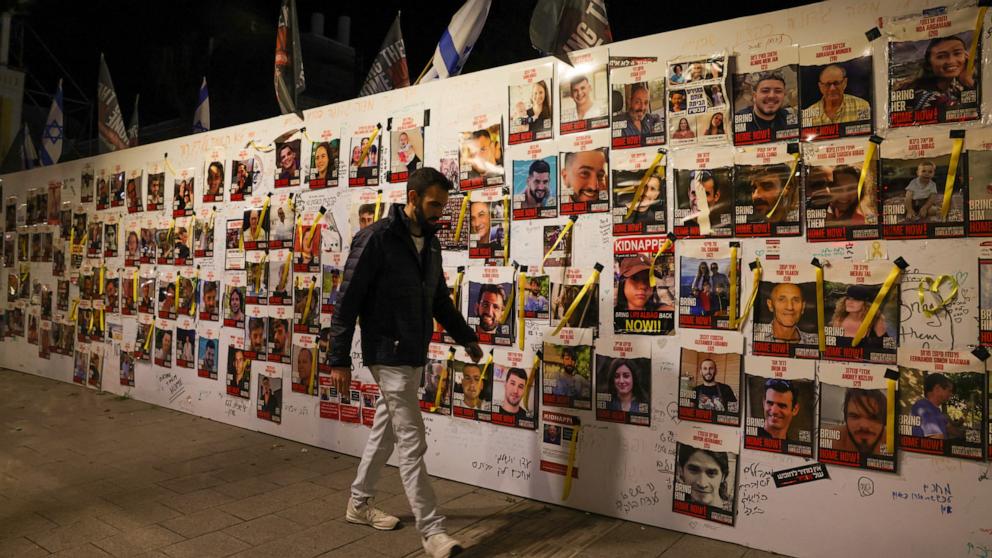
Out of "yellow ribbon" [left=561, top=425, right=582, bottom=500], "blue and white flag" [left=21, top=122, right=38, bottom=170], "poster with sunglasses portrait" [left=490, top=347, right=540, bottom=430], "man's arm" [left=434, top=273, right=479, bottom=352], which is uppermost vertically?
"blue and white flag" [left=21, top=122, right=38, bottom=170]

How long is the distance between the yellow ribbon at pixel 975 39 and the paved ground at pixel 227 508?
8.55 feet

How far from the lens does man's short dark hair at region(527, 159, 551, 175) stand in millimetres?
4227

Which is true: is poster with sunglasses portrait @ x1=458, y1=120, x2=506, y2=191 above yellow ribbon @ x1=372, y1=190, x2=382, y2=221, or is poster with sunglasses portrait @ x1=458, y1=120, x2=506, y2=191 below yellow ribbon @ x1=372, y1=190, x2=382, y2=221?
above

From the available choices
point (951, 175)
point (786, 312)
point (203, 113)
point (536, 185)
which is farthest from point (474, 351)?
point (203, 113)

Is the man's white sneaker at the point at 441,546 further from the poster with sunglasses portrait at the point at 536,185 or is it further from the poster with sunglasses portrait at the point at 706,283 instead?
the poster with sunglasses portrait at the point at 536,185

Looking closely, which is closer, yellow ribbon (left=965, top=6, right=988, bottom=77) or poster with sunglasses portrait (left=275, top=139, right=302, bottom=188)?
yellow ribbon (left=965, top=6, right=988, bottom=77)

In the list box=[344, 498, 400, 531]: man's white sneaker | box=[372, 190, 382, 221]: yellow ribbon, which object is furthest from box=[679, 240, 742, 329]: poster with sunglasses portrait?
box=[372, 190, 382, 221]: yellow ribbon

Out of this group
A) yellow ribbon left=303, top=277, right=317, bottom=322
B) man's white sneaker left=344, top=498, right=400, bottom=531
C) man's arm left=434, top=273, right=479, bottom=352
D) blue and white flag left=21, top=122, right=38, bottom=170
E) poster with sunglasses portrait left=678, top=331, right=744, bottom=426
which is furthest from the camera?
blue and white flag left=21, top=122, right=38, bottom=170

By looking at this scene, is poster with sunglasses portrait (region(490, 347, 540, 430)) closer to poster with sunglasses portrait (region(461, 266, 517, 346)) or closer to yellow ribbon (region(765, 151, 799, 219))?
poster with sunglasses portrait (region(461, 266, 517, 346))

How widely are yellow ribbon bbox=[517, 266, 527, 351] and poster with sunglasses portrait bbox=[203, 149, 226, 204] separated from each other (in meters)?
3.63

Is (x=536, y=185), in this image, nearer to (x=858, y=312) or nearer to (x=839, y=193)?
(x=839, y=193)

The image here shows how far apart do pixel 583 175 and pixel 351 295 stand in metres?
1.65

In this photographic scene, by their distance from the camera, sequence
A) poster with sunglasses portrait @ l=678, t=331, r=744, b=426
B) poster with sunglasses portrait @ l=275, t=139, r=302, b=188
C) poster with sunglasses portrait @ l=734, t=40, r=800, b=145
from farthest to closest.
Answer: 1. poster with sunglasses portrait @ l=275, t=139, r=302, b=188
2. poster with sunglasses portrait @ l=678, t=331, r=744, b=426
3. poster with sunglasses portrait @ l=734, t=40, r=800, b=145

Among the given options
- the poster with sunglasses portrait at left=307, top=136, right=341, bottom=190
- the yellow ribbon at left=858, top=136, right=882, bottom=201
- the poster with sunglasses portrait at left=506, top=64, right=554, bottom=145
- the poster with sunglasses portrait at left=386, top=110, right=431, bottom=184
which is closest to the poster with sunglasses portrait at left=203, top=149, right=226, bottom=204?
the poster with sunglasses portrait at left=307, top=136, right=341, bottom=190
